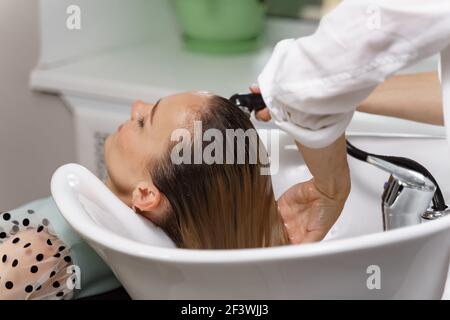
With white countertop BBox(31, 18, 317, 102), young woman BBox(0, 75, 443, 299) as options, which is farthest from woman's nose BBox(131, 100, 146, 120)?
white countertop BBox(31, 18, 317, 102)

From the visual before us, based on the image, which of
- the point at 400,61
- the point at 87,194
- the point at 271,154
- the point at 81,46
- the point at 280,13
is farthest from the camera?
the point at 280,13

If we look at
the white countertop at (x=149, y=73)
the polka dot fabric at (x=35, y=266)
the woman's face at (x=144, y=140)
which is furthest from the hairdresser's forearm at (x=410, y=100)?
the white countertop at (x=149, y=73)

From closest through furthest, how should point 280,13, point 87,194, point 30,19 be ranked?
point 87,194
point 30,19
point 280,13

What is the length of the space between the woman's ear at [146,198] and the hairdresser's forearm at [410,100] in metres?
0.26

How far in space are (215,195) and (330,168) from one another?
12cm

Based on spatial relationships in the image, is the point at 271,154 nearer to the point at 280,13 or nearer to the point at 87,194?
the point at 87,194

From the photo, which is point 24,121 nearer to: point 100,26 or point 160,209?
point 100,26

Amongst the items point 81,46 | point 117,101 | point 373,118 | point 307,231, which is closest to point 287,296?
point 307,231

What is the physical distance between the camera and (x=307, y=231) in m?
0.65

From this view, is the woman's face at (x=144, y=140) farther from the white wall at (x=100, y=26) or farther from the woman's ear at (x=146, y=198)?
the white wall at (x=100, y=26)

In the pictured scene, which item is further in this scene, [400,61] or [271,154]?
[271,154]

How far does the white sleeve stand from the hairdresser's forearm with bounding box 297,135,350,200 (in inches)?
5.0

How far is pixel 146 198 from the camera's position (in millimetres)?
570

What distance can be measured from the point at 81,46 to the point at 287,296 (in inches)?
38.0
